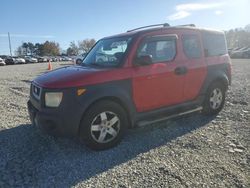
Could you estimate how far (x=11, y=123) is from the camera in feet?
19.8

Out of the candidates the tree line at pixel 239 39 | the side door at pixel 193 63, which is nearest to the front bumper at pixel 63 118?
the side door at pixel 193 63

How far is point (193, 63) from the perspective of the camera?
5.60 metres

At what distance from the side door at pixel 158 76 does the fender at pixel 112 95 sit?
0.14 meters

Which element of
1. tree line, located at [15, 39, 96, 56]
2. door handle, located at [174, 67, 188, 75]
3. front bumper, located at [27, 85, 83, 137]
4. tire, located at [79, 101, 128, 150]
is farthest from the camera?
tree line, located at [15, 39, 96, 56]

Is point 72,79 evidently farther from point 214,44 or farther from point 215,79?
point 214,44

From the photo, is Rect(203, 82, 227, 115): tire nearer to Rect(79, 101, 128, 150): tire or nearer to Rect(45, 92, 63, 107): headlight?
Rect(79, 101, 128, 150): tire

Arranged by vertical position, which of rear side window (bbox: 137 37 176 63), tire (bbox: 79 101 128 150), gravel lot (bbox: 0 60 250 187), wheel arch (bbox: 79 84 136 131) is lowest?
gravel lot (bbox: 0 60 250 187)

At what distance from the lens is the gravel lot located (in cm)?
357

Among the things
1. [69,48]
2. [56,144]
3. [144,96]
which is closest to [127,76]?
[144,96]

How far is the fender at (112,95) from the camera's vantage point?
13.8 feet

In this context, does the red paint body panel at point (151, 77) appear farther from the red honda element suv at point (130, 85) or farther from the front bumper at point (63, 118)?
the front bumper at point (63, 118)

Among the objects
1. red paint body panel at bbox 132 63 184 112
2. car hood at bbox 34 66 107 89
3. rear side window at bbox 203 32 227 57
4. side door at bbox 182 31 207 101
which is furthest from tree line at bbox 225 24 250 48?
car hood at bbox 34 66 107 89

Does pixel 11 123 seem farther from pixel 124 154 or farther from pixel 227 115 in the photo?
pixel 227 115

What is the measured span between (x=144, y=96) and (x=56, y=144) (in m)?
1.78
